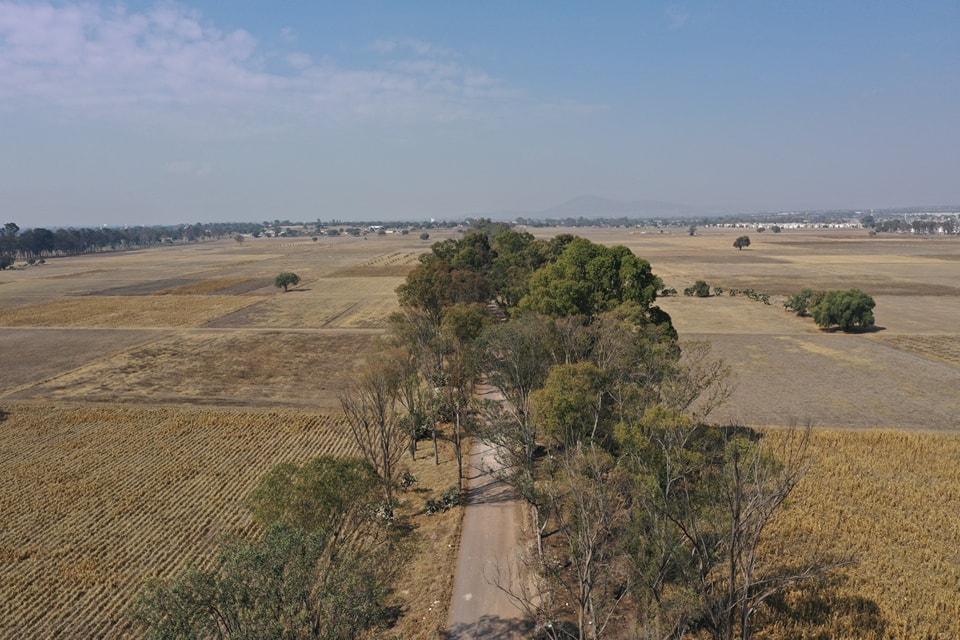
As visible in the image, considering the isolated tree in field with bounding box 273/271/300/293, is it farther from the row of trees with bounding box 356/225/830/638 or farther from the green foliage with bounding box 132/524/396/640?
the green foliage with bounding box 132/524/396/640

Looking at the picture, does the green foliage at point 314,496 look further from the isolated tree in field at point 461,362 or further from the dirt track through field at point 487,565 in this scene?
the isolated tree in field at point 461,362

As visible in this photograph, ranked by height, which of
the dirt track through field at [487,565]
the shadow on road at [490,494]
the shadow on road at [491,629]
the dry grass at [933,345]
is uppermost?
the dry grass at [933,345]

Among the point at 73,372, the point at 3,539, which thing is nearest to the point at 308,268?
the point at 73,372

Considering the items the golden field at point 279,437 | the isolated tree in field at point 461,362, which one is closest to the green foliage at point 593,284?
the isolated tree in field at point 461,362

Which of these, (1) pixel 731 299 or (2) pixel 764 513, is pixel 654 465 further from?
(1) pixel 731 299

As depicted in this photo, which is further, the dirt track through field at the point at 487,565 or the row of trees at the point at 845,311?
the row of trees at the point at 845,311

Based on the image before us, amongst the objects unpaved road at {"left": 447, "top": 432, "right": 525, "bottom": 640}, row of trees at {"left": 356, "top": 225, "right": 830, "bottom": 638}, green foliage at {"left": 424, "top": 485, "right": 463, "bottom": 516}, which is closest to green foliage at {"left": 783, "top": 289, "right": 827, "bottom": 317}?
row of trees at {"left": 356, "top": 225, "right": 830, "bottom": 638}
